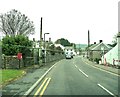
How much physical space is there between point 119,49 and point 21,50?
46.2 feet

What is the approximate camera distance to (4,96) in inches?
576

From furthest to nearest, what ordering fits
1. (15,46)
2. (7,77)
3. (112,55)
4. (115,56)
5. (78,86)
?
(112,55) < (115,56) < (15,46) < (7,77) < (78,86)

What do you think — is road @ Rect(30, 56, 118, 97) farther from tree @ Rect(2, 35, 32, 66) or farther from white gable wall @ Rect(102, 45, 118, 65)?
white gable wall @ Rect(102, 45, 118, 65)

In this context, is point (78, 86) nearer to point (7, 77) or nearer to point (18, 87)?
point (18, 87)

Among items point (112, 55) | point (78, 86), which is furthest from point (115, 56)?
point (78, 86)

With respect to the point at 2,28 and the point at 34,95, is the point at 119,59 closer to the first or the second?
the point at 34,95

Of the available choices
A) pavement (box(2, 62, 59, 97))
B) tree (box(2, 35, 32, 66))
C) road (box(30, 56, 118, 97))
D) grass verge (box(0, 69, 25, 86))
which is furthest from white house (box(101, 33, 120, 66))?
pavement (box(2, 62, 59, 97))

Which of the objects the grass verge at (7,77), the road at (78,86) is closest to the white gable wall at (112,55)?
the road at (78,86)

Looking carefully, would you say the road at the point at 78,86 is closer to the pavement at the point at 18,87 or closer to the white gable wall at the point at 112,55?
the pavement at the point at 18,87

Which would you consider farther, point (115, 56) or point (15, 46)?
point (115, 56)

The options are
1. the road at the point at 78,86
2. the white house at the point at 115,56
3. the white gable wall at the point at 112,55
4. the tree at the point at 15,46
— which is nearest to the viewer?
the road at the point at 78,86

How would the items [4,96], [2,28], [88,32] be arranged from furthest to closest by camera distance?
[88,32]
[2,28]
[4,96]

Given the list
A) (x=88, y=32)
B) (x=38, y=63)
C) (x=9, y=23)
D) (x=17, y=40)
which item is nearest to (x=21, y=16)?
(x=9, y=23)

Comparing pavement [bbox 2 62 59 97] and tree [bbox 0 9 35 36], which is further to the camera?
tree [bbox 0 9 35 36]
